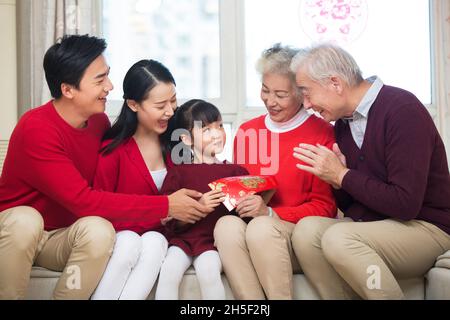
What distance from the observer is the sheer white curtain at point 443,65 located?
3.48 meters

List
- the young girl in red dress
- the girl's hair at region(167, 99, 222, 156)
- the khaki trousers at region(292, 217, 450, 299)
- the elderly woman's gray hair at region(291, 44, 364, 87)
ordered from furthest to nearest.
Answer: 1. the girl's hair at region(167, 99, 222, 156)
2. the elderly woman's gray hair at region(291, 44, 364, 87)
3. the young girl in red dress
4. the khaki trousers at region(292, 217, 450, 299)

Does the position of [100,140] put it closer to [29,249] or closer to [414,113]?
[29,249]

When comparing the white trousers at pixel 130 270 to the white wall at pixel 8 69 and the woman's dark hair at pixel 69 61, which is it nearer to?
the woman's dark hair at pixel 69 61

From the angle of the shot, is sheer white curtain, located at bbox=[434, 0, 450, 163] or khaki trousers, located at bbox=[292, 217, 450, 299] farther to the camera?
sheer white curtain, located at bbox=[434, 0, 450, 163]

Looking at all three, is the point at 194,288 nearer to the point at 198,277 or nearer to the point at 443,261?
the point at 198,277

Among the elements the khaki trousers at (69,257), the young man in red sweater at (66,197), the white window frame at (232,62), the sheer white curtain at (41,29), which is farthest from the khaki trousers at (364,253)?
the sheer white curtain at (41,29)

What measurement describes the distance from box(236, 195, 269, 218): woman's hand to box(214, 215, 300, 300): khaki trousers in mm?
92

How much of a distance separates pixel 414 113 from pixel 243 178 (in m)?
0.59

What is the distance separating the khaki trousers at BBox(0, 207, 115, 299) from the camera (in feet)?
5.82

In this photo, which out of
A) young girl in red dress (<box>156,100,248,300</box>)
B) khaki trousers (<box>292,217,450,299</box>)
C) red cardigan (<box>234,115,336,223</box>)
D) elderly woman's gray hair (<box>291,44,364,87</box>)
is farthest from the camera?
red cardigan (<box>234,115,336,223</box>)

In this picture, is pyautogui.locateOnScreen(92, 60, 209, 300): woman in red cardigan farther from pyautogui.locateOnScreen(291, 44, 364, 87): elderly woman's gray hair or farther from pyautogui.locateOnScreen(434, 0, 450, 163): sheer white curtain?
pyautogui.locateOnScreen(434, 0, 450, 163): sheer white curtain

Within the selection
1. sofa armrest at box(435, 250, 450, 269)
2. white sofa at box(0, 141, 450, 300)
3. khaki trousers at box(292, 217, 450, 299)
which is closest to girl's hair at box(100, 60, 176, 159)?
white sofa at box(0, 141, 450, 300)

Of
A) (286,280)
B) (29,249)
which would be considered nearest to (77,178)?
(29,249)

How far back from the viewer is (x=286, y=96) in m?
2.17
